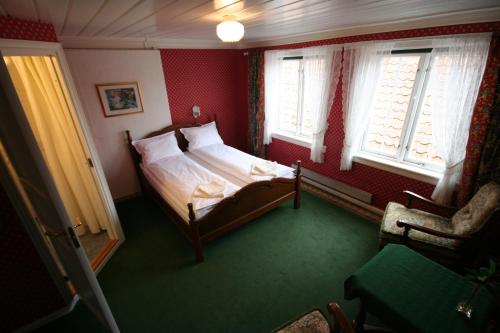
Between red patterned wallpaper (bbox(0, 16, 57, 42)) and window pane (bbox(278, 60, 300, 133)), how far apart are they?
2.98m

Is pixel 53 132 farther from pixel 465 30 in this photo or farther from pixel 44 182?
pixel 465 30

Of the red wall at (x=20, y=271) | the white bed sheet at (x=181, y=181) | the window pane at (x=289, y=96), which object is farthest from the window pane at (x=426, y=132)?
the red wall at (x=20, y=271)

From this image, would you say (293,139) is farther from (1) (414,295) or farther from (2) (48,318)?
(2) (48,318)

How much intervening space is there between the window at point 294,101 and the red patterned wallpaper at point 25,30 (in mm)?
2965

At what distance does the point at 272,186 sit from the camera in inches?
112

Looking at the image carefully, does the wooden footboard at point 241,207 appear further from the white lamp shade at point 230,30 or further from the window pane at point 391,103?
the white lamp shade at point 230,30

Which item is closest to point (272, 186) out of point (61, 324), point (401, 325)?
point (401, 325)

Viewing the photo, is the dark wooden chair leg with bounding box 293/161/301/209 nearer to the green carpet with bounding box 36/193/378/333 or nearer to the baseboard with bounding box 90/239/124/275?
the green carpet with bounding box 36/193/378/333

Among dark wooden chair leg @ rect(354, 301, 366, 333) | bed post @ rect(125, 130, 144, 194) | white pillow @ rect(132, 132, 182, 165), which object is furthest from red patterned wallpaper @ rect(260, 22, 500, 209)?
bed post @ rect(125, 130, 144, 194)

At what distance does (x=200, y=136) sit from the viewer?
3973 millimetres

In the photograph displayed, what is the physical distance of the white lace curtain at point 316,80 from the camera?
122 inches

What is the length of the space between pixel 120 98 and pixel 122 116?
Result: 0.84ft

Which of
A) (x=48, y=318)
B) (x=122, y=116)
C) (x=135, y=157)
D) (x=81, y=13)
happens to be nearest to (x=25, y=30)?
(x=81, y=13)

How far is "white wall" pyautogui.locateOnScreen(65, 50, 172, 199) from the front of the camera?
9.99 feet
